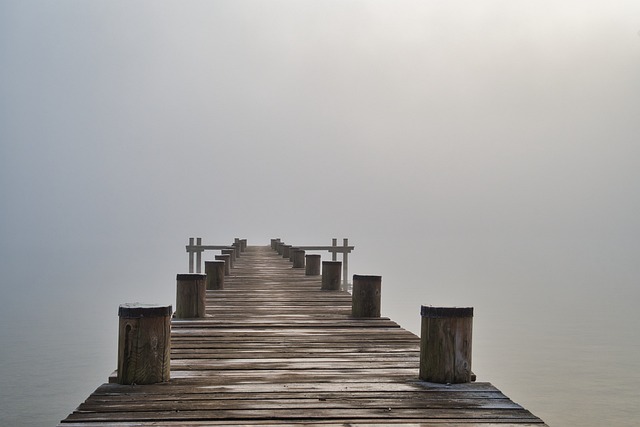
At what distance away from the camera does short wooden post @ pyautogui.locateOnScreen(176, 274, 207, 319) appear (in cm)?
986

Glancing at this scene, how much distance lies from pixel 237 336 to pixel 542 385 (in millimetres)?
24750

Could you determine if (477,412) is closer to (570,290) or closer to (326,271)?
(326,271)

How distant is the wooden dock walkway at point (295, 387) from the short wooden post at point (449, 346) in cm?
10

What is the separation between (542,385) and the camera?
30.8m

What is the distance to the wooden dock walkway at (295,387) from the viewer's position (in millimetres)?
5059

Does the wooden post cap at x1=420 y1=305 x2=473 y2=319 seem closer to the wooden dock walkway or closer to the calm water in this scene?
the wooden dock walkway

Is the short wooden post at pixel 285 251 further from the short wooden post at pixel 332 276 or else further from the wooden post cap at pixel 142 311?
the wooden post cap at pixel 142 311

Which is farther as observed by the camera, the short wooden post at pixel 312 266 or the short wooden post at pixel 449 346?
the short wooden post at pixel 312 266

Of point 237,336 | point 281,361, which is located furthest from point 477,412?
point 237,336

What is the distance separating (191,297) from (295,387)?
4240 mm

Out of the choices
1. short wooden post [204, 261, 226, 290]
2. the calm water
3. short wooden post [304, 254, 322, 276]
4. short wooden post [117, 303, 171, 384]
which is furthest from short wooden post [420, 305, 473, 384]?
the calm water

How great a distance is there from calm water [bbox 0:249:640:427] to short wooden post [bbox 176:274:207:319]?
16483 millimetres

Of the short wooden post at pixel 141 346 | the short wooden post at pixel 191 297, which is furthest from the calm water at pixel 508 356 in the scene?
the short wooden post at pixel 141 346

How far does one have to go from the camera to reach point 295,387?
5.89m
